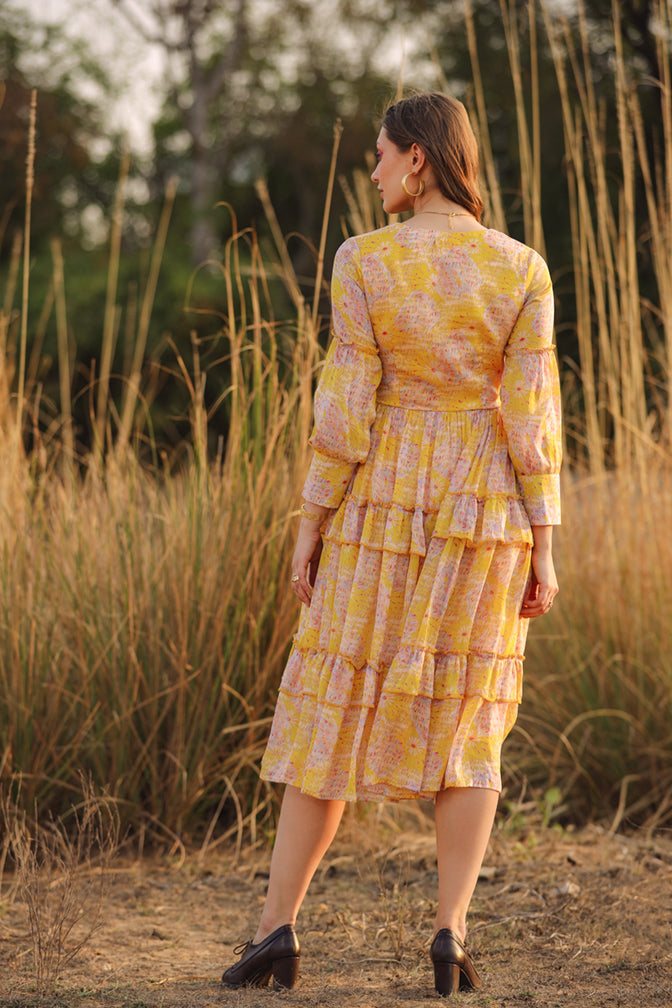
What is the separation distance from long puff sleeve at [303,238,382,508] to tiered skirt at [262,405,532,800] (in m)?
0.04

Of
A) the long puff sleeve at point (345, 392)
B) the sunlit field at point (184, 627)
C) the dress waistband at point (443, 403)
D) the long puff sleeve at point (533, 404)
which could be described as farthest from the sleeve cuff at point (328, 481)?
the sunlit field at point (184, 627)

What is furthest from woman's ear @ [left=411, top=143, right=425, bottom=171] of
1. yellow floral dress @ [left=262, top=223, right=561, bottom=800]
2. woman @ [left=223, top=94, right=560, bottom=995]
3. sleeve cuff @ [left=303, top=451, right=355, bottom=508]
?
sleeve cuff @ [left=303, top=451, right=355, bottom=508]

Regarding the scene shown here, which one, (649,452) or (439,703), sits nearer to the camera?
(439,703)

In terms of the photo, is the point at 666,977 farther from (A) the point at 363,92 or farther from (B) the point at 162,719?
(A) the point at 363,92

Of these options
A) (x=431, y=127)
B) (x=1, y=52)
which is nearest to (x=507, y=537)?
(x=431, y=127)

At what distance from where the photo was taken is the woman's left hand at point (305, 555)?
2299mm

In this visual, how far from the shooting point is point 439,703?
86.3 inches

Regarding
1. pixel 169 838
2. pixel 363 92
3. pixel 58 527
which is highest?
pixel 363 92

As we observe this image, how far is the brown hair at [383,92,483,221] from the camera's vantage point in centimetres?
223

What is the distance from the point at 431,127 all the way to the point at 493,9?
39.2ft

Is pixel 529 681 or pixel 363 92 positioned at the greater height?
pixel 363 92

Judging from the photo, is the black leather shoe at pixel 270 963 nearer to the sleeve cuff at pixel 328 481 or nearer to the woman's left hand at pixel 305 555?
the woman's left hand at pixel 305 555

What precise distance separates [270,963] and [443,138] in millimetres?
1615

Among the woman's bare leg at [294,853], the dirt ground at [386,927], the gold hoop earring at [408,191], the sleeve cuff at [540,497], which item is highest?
the gold hoop earring at [408,191]
